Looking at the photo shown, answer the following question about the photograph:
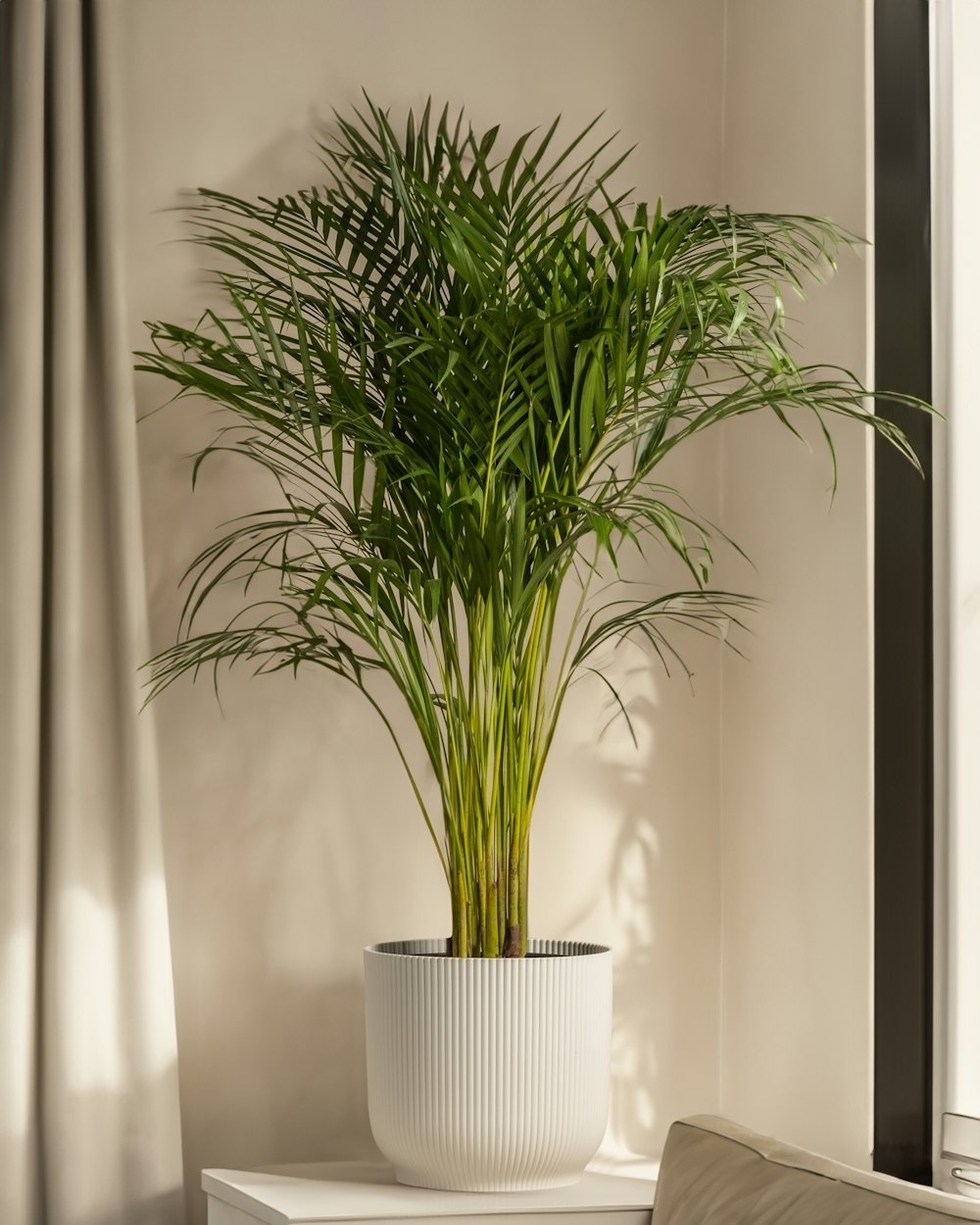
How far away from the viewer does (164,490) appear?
7.34ft

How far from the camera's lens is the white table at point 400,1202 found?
1693mm

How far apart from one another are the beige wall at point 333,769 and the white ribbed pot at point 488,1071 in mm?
458

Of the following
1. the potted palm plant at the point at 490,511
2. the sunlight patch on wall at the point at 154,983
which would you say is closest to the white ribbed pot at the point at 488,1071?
the potted palm plant at the point at 490,511

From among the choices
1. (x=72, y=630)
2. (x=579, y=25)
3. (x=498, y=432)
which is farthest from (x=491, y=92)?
(x=72, y=630)

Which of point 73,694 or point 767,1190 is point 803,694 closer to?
point 767,1190

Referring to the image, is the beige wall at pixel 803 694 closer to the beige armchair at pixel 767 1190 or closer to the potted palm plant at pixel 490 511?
the potted palm plant at pixel 490 511

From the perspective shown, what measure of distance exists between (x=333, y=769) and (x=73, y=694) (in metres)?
0.47

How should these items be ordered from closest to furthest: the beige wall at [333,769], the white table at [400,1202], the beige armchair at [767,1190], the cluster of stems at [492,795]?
1. the beige armchair at [767,1190]
2. the white table at [400,1202]
3. the cluster of stems at [492,795]
4. the beige wall at [333,769]

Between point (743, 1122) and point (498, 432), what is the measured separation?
4.26ft

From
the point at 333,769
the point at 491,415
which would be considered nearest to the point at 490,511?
the point at 491,415

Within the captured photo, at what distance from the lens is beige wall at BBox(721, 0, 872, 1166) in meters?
2.06

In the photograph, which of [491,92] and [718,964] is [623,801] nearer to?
[718,964]

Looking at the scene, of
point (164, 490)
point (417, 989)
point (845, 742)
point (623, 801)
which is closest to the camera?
point (417, 989)

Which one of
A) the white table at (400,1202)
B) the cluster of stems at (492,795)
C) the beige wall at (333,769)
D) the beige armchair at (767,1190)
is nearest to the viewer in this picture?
the beige armchair at (767,1190)
